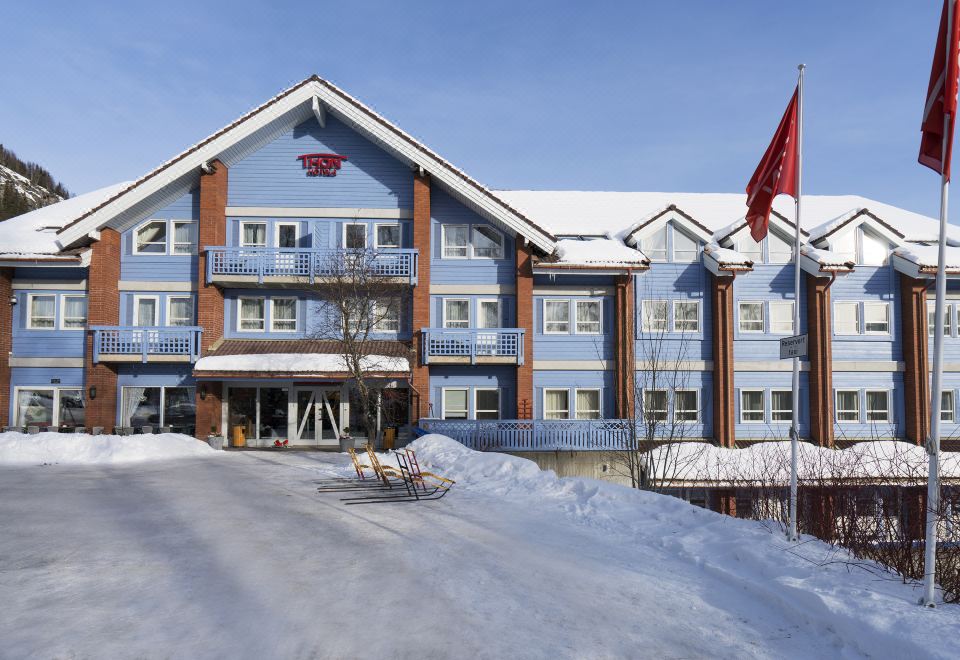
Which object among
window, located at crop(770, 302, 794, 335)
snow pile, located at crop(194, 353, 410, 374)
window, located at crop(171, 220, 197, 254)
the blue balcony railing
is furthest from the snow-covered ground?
window, located at crop(770, 302, 794, 335)

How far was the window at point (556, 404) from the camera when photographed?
75.5 feet

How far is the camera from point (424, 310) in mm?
22000

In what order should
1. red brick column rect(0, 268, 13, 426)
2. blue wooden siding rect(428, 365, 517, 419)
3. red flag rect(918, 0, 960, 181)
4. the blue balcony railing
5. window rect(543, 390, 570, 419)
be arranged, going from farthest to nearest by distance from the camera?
1. window rect(543, 390, 570, 419)
2. blue wooden siding rect(428, 365, 517, 419)
3. red brick column rect(0, 268, 13, 426)
4. the blue balcony railing
5. red flag rect(918, 0, 960, 181)

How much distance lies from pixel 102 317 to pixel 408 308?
1074 cm

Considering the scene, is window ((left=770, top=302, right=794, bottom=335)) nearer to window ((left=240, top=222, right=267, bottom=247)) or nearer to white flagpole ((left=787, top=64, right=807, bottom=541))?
white flagpole ((left=787, top=64, right=807, bottom=541))

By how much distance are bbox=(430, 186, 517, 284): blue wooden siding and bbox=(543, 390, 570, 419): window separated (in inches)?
182

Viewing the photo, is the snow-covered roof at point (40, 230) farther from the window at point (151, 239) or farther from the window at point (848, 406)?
the window at point (848, 406)

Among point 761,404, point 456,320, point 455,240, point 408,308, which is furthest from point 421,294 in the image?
point 761,404

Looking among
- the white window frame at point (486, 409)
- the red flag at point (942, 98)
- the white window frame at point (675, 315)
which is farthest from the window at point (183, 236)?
the red flag at point (942, 98)

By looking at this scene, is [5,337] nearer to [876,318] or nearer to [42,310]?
[42,310]

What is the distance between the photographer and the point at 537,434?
64.7 ft

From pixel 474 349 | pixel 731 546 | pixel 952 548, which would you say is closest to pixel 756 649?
pixel 731 546

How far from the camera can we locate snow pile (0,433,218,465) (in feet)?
54.1

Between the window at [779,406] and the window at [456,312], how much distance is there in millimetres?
12647
